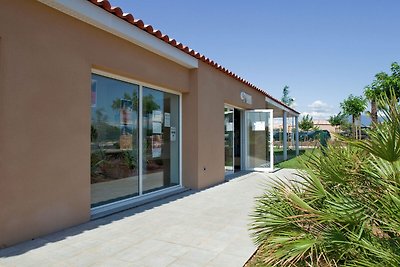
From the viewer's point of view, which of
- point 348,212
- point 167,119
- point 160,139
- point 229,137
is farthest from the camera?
point 229,137

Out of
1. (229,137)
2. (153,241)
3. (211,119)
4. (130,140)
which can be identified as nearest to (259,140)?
(229,137)

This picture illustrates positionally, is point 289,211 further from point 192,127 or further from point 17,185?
point 192,127

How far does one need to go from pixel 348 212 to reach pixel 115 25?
16.5 feet

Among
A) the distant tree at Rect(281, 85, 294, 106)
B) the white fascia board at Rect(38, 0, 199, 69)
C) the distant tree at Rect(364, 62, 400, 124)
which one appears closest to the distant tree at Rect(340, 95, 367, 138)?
the distant tree at Rect(364, 62, 400, 124)

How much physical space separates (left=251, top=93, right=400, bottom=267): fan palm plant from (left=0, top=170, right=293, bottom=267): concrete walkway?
801 millimetres

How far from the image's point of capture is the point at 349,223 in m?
3.12

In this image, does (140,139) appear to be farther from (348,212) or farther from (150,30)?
(348,212)

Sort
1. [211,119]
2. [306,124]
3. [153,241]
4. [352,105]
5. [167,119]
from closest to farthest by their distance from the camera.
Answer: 1. [153,241]
2. [167,119]
3. [211,119]
4. [352,105]
5. [306,124]

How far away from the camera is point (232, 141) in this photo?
12469mm

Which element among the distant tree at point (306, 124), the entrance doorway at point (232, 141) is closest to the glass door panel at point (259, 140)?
the entrance doorway at point (232, 141)

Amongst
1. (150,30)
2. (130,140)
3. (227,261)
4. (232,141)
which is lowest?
(227,261)

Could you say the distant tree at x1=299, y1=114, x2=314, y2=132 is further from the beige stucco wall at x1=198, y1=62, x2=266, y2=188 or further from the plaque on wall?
the plaque on wall

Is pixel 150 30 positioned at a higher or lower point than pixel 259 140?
higher

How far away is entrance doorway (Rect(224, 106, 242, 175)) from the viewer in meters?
12.1
